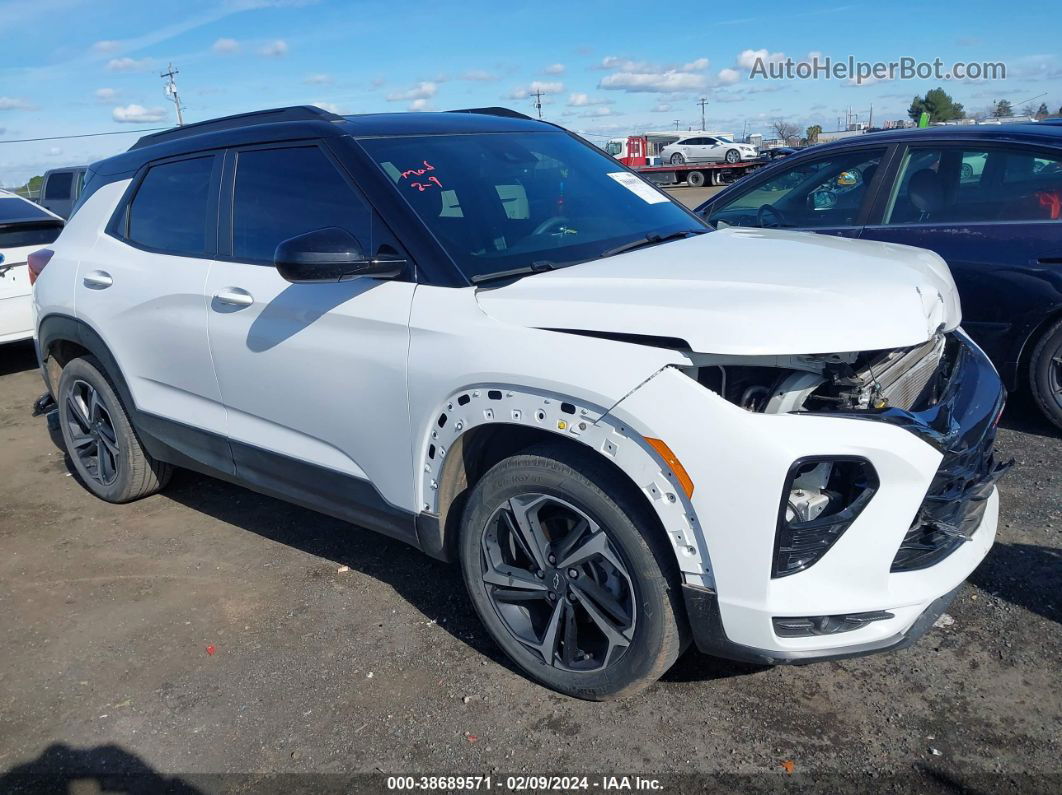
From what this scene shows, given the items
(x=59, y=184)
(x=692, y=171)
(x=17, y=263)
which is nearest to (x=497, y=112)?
(x=17, y=263)

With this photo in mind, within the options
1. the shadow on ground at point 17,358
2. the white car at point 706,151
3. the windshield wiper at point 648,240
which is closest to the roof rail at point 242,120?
the windshield wiper at point 648,240

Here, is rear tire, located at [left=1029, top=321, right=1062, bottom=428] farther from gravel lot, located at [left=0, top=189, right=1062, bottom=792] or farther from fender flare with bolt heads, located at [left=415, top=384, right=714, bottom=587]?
fender flare with bolt heads, located at [left=415, top=384, right=714, bottom=587]

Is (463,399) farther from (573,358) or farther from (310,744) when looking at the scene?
(310,744)

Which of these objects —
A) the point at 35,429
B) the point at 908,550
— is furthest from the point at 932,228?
the point at 35,429

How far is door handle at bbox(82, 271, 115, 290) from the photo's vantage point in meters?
4.21

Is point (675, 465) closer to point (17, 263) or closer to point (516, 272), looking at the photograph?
point (516, 272)

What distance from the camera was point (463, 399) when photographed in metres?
2.79

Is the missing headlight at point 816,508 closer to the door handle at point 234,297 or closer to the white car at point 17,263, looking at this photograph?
the door handle at point 234,297

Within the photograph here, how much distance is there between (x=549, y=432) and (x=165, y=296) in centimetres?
217

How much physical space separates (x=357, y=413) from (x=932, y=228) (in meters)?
3.63

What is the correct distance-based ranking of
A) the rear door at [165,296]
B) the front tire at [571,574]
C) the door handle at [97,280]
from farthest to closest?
the door handle at [97,280]
the rear door at [165,296]
the front tire at [571,574]

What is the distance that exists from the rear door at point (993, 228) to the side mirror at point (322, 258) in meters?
3.49

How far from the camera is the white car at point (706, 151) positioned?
1727 inches

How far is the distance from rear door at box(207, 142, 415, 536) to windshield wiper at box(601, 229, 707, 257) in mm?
789
